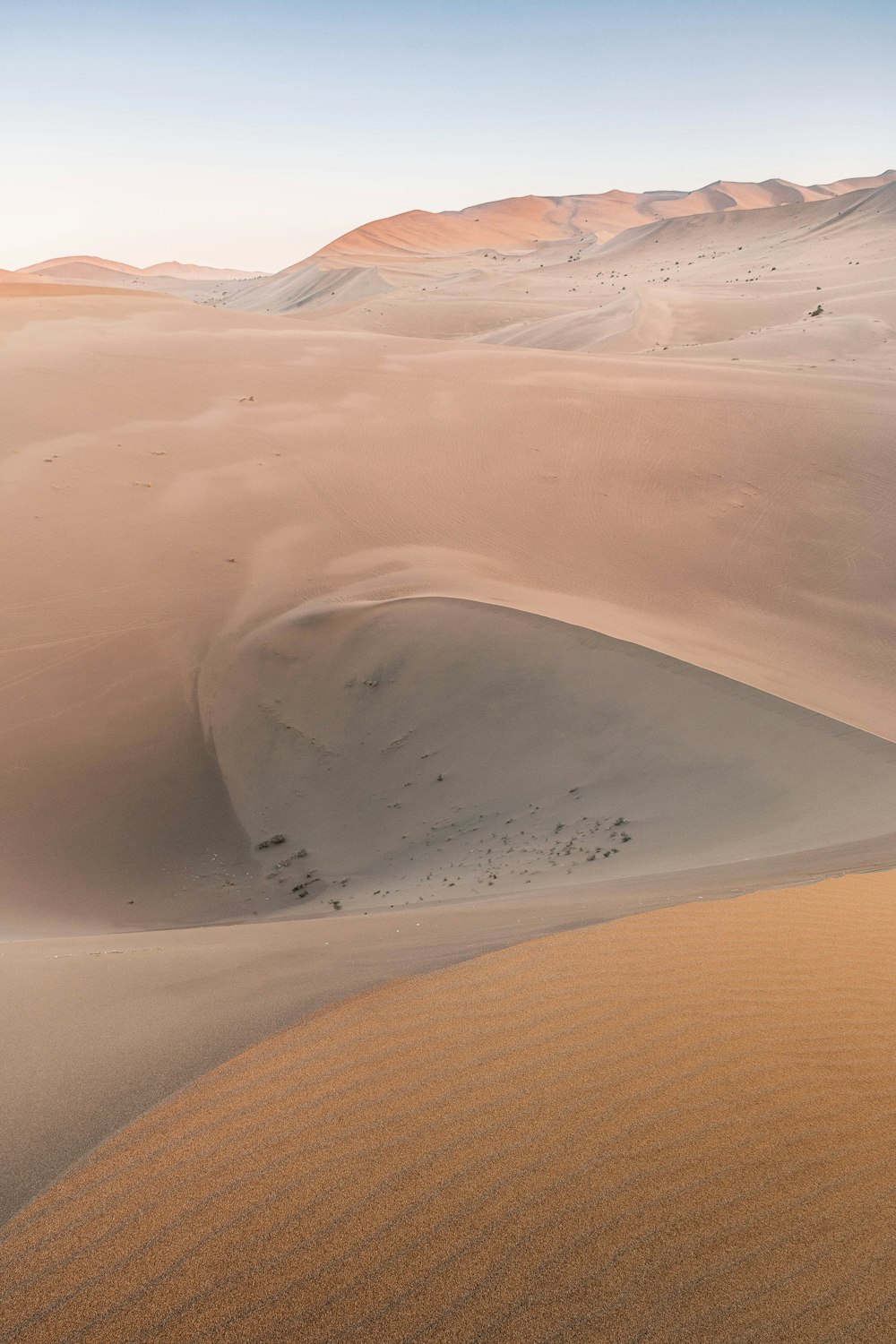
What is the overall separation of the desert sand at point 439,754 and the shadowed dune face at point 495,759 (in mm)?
38

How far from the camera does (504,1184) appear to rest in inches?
91.2

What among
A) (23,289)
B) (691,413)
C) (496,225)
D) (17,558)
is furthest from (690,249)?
(496,225)

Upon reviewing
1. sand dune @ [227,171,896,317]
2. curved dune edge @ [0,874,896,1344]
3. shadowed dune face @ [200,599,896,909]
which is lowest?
shadowed dune face @ [200,599,896,909]

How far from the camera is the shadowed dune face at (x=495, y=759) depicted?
20.3 feet

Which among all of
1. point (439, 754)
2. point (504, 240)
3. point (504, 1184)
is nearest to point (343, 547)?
point (439, 754)

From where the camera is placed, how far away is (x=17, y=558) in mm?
11203

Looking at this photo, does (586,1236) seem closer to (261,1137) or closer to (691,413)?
(261,1137)

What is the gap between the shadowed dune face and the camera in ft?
20.3

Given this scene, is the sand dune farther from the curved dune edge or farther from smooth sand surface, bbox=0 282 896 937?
the curved dune edge

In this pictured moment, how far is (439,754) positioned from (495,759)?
0.57 metres

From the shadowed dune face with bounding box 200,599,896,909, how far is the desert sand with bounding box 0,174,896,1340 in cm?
4

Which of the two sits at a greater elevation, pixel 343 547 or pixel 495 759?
pixel 343 547

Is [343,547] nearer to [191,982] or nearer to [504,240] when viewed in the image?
[191,982]

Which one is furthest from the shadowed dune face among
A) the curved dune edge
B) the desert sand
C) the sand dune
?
the sand dune
